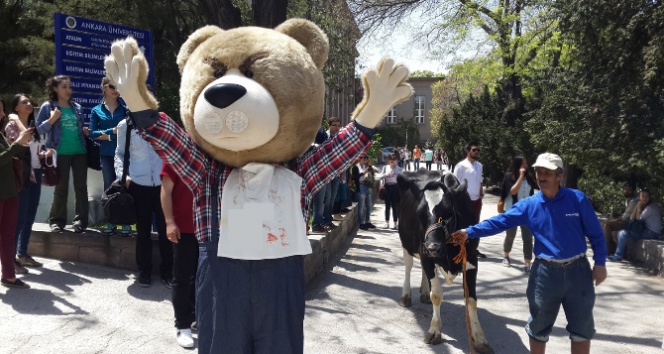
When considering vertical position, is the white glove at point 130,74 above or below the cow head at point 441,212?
above

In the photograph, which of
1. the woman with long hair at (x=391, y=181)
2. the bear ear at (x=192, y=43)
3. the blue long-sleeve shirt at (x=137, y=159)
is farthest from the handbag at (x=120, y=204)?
the woman with long hair at (x=391, y=181)

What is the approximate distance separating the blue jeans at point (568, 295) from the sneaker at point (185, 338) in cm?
271

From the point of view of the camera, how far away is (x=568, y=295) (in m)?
3.91

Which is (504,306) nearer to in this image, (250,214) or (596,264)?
(596,264)

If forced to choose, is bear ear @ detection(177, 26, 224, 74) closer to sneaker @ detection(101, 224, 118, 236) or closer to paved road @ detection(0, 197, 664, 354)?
paved road @ detection(0, 197, 664, 354)

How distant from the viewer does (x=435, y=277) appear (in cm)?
520

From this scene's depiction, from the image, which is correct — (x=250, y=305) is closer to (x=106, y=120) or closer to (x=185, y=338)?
(x=185, y=338)

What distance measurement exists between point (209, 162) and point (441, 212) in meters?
2.61

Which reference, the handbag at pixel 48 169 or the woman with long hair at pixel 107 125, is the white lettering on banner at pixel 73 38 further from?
the handbag at pixel 48 169

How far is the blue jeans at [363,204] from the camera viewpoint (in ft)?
39.0

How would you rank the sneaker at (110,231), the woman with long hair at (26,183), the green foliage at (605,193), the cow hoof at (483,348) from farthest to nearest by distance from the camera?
the green foliage at (605,193)
the sneaker at (110,231)
the woman with long hair at (26,183)
the cow hoof at (483,348)

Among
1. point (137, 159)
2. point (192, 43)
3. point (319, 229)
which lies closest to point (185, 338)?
point (137, 159)

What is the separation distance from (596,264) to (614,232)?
706cm

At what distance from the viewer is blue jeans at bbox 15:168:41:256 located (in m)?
5.70
